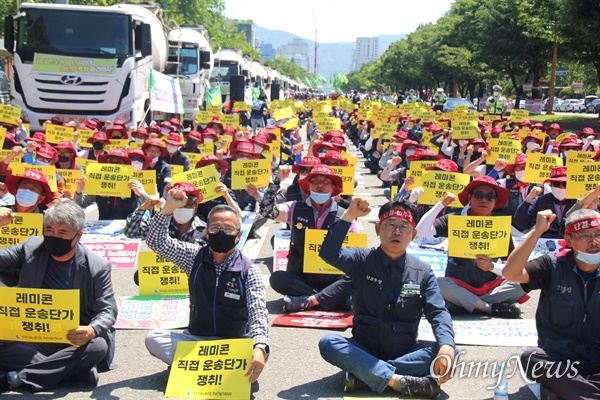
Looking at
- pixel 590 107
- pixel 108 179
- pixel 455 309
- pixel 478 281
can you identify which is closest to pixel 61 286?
pixel 455 309

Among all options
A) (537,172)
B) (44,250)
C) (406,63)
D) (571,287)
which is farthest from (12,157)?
(406,63)

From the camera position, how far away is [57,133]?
14.4 metres

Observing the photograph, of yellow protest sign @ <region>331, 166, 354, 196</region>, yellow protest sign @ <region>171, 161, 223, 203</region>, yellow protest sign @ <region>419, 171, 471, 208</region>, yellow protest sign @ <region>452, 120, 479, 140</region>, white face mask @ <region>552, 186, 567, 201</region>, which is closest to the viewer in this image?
yellow protest sign @ <region>171, 161, 223, 203</region>

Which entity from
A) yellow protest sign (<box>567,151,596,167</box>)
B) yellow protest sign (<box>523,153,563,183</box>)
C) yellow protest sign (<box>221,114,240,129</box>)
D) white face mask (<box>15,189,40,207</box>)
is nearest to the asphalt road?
white face mask (<box>15,189,40,207</box>)

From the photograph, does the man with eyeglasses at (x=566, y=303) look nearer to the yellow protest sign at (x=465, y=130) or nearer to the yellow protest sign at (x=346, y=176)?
the yellow protest sign at (x=346, y=176)

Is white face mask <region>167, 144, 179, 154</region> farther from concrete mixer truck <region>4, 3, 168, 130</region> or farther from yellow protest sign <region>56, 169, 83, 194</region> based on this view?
concrete mixer truck <region>4, 3, 168, 130</region>

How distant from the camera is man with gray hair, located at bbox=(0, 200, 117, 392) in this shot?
16.5 feet

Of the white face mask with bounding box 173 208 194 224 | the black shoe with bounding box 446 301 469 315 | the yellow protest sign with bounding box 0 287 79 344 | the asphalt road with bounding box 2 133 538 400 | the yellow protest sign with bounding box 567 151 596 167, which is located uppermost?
the yellow protest sign with bounding box 567 151 596 167

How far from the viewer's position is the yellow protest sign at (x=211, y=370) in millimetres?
4770

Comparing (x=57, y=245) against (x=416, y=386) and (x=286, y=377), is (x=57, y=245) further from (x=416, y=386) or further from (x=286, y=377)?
(x=416, y=386)

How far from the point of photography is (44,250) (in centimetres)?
514

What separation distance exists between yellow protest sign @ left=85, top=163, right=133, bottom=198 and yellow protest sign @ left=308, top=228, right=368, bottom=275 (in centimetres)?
303

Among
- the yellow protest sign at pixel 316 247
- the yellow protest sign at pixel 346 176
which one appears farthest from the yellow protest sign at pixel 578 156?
the yellow protest sign at pixel 316 247

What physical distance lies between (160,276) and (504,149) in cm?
747
